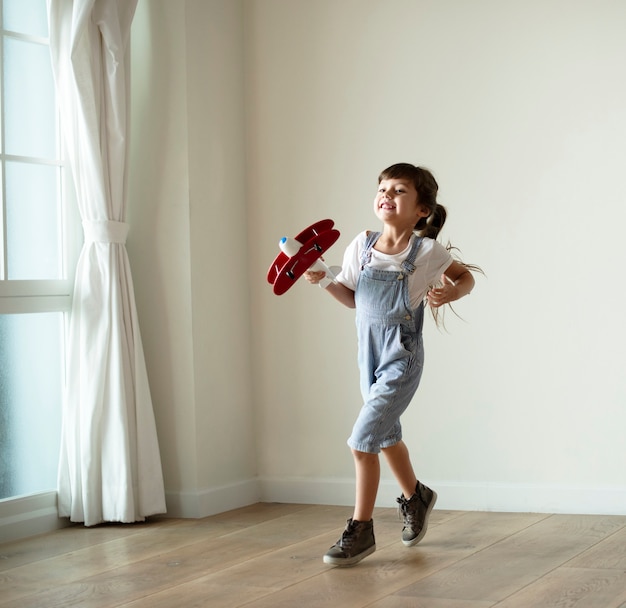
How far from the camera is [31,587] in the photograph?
2414 millimetres

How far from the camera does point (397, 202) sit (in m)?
2.65

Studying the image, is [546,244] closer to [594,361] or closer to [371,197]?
[594,361]

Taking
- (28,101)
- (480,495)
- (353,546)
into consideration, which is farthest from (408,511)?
(28,101)

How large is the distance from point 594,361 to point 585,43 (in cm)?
101

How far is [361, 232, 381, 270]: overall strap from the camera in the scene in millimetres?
2689

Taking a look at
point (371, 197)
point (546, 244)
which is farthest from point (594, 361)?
point (371, 197)

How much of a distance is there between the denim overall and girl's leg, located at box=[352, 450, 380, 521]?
3cm

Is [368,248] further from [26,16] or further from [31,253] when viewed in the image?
[26,16]

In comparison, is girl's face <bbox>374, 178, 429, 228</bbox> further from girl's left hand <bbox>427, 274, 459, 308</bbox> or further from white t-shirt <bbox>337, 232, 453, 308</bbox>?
girl's left hand <bbox>427, 274, 459, 308</bbox>

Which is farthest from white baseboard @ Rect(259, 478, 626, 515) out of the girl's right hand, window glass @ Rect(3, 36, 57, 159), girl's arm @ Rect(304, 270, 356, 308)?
window glass @ Rect(3, 36, 57, 159)

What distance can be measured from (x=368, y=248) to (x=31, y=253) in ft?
3.80

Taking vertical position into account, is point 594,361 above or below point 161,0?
below

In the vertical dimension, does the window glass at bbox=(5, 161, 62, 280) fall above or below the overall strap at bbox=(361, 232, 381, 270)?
above

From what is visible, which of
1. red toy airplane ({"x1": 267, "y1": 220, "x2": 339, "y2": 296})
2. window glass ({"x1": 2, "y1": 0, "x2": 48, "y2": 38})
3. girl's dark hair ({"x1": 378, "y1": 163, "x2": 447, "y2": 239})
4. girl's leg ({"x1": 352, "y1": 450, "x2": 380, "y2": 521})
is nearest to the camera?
red toy airplane ({"x1": 267, "y1": 220, "x2": 339, "y2": 296})
